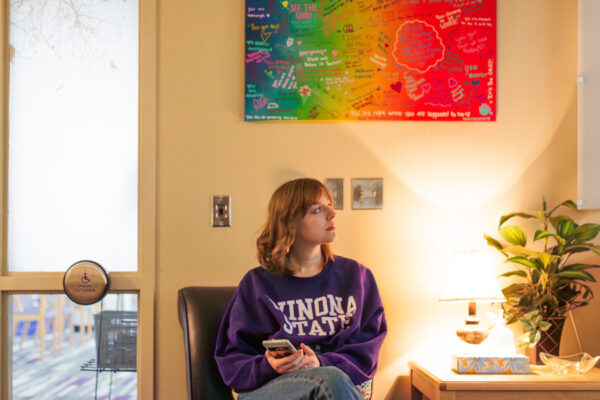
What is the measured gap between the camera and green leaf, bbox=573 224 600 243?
218cm

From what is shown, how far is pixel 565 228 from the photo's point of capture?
2213 millimetres

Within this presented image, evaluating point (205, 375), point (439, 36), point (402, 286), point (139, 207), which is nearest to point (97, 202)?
point (139, 207)

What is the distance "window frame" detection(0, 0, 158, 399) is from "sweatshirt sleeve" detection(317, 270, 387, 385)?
890 mm

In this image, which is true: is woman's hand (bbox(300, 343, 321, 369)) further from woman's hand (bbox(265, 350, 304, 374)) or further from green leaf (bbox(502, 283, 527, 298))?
green leaf (bbox(502, 283, 527, 298))

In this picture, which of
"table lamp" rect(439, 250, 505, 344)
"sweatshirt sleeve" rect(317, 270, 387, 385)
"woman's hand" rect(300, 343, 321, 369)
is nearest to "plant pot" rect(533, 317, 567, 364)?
"table lamp" rect(439, 250, 505, 344)

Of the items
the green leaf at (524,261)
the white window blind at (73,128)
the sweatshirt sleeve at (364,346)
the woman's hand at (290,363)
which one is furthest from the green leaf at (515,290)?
the white window blind at (73,128)

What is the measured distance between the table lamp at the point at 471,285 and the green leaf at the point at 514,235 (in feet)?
0.59

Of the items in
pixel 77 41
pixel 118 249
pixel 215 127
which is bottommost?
pixel 118 249

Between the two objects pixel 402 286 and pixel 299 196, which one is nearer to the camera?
pixel 299 196

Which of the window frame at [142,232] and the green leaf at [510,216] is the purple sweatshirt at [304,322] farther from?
the green leaf at [510,216]

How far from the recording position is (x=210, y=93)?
7.83ft

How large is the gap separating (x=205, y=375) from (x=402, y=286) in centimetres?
94

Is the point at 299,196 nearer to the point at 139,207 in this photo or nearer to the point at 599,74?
the point at 139,207

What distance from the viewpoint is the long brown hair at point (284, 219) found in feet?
6.45
